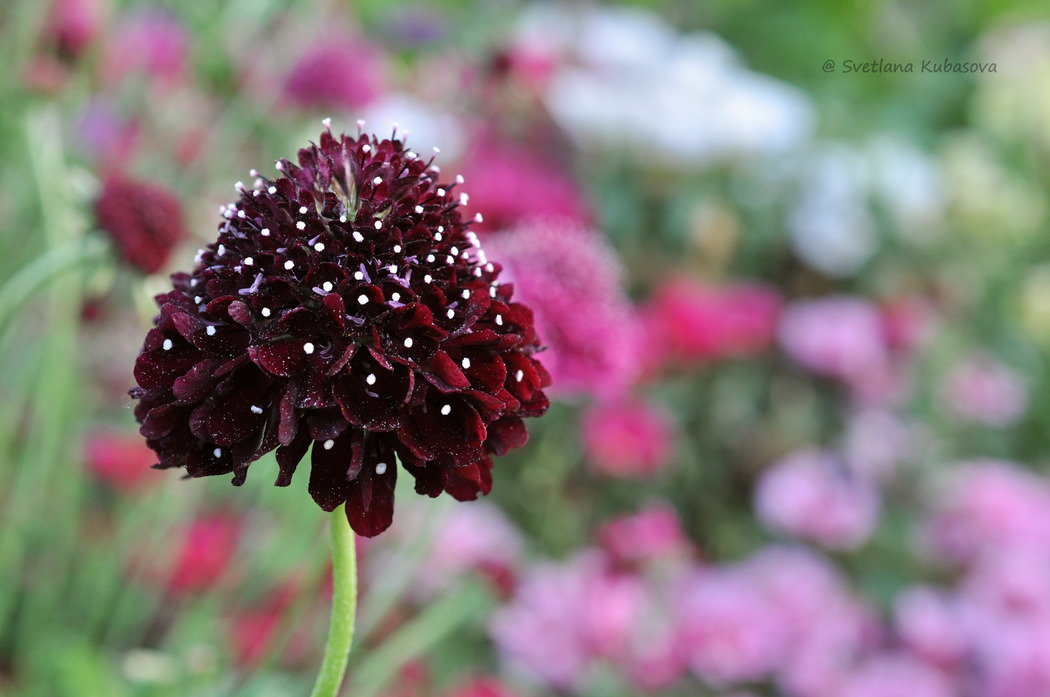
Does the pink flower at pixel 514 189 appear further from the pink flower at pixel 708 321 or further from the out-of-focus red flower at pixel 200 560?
the out-of-focus red flower at pixel 200 560

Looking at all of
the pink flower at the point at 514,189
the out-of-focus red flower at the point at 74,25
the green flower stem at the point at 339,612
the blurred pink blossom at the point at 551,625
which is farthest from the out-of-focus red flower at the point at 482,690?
the out-of-focus red flower at the point at 74,25

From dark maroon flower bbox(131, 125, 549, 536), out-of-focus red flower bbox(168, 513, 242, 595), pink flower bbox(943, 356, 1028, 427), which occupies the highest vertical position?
pink flower bbox(943, 356, 1028, 427)

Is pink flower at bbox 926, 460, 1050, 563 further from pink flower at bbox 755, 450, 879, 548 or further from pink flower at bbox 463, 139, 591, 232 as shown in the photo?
pink flower at bbox 463, 139, 591, 232

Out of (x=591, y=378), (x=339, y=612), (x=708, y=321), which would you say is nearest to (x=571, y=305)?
(x=591, y=378)

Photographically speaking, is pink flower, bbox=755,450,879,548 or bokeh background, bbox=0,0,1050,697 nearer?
bokeh background, bbox=0,0,1050,697

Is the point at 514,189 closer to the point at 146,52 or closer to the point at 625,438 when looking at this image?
the point at 625,438

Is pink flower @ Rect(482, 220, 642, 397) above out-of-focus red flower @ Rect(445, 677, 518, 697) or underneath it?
above

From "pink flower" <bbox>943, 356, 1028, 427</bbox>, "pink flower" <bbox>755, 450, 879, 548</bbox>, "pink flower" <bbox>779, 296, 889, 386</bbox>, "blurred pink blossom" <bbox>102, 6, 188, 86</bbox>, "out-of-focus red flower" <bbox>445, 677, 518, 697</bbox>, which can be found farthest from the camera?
"pink flower" <bbox>943, 356, 1028, 427</bbox>

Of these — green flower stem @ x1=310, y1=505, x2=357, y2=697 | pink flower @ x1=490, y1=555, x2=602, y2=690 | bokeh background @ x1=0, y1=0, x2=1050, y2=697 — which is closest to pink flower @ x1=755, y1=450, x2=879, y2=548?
bokeh background @ x1=0, y1=0, x2=1050, y2=697

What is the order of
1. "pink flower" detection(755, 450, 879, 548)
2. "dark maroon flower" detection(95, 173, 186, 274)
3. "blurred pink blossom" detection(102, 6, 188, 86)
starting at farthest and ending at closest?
"pink flower" detection(755, 450, 879, 548)
"blurred pink blossom" detection(102, 6, 188, 86)
"dark maroon flower" detection(95, 173, 186, 274)
